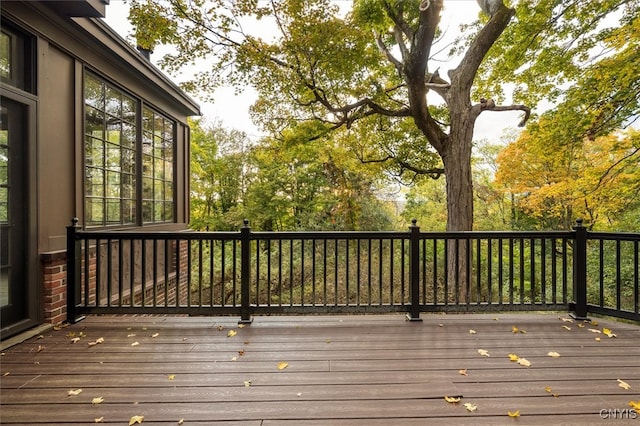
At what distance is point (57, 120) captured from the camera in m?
3.20

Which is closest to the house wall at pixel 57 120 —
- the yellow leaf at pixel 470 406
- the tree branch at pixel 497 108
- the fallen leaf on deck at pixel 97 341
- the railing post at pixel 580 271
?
the fallen leaf on deck at pixel 97 341

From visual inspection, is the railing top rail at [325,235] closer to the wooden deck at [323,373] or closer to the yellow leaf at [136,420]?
the wooden deck at [323,373]

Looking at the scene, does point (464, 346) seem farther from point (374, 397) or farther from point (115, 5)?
point (115, 5)

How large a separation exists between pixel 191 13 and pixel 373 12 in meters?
3.21

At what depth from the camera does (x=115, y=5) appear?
5.12 metres

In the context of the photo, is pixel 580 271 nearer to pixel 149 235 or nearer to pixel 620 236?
pixel 620 236

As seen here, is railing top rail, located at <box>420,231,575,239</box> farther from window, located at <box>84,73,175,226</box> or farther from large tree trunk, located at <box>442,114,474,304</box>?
window, located at <box>84,73,175,226</box>

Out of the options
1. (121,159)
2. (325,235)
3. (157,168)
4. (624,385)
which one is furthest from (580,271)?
(157,168)

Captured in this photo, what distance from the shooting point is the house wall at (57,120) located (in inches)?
116

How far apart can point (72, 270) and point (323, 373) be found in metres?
2.68

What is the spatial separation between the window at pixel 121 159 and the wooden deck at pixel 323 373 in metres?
1.57

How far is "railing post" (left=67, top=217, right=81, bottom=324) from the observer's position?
10.2 feet

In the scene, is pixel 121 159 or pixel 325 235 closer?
pixel 325 235

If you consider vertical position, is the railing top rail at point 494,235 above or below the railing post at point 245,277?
above
